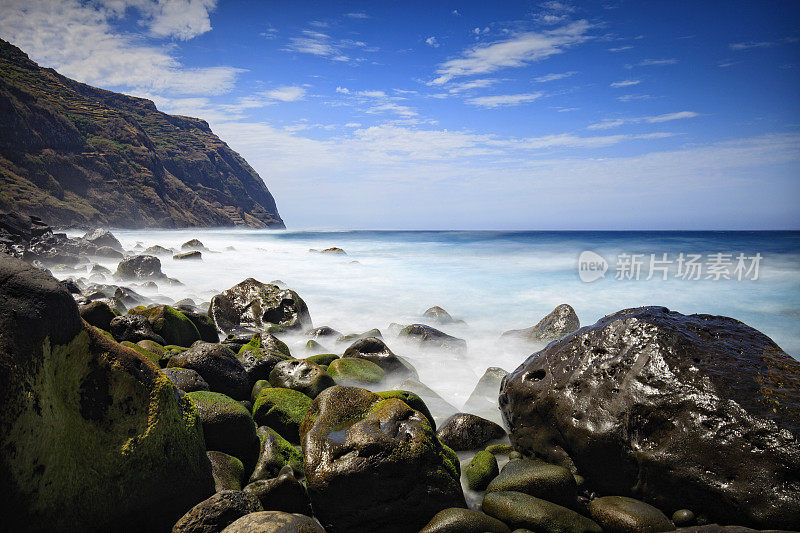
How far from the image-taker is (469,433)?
457cm

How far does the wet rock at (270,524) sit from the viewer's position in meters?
2.57

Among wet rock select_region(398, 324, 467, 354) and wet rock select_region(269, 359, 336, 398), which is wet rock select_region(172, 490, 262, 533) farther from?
wet rock select_region(398, 324, 467, 354)

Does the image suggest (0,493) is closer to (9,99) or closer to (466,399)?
(466,399)

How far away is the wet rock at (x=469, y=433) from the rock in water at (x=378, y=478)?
114 cm

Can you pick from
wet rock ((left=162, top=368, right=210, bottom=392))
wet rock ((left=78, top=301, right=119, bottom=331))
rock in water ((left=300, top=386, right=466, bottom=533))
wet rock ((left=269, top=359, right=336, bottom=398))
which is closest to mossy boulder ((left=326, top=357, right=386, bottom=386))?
wet rock ((left=269, top=359, right=336, bottom=398))

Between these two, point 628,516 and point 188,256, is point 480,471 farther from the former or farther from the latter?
point 188,256

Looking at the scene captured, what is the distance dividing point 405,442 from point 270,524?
1077mm

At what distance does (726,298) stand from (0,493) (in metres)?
21.2

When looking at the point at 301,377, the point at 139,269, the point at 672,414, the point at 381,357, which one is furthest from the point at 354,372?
the point at 139,269

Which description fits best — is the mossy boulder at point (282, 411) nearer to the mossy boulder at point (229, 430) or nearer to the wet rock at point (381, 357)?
the mossy boulder at point (229, 430)

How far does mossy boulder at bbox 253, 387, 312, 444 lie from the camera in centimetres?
435

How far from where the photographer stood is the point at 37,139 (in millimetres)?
63938

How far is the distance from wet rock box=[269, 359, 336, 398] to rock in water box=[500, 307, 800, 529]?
6.96 feet

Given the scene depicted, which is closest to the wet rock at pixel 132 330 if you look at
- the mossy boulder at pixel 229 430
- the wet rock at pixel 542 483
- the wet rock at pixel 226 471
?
the mossy boulder at pixel 229 430
